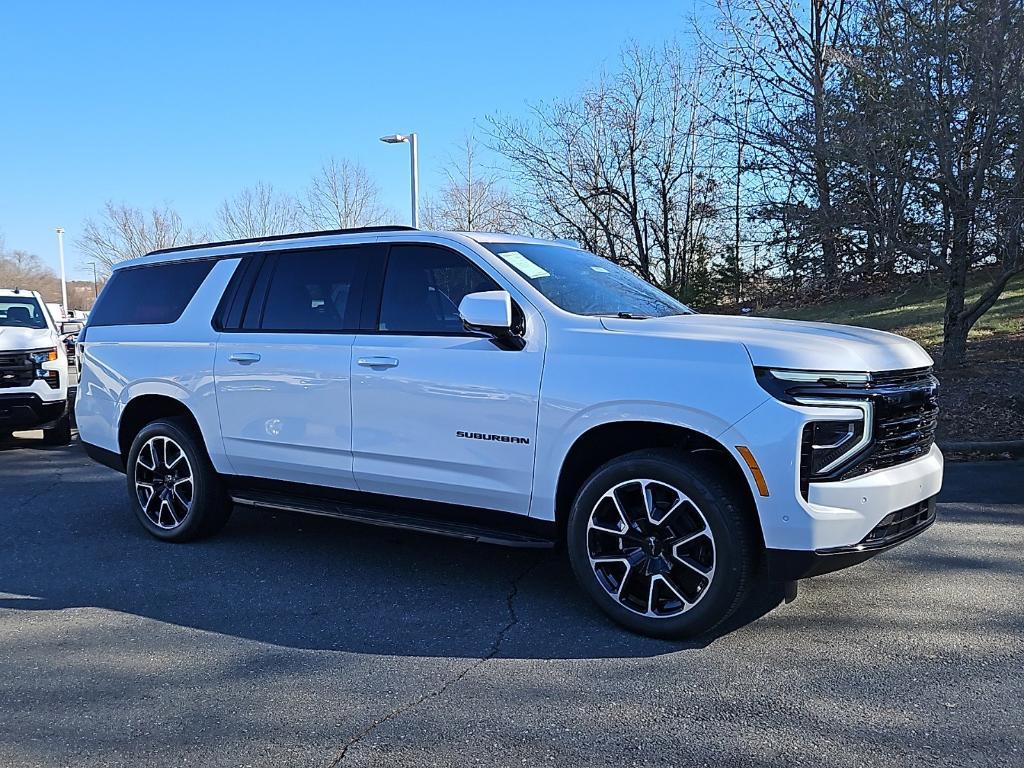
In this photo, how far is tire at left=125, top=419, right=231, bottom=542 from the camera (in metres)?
5.61

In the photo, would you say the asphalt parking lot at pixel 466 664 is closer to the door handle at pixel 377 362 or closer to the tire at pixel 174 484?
the tire at pixel 174 484

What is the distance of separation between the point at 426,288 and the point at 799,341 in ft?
6.67

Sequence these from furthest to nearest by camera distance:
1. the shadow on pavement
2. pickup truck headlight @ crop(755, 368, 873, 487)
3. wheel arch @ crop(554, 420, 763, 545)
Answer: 1. the shadow on pavement
2. wheel arch @ crop(554, 420, 763, 545)
3. pickup truck headlight @ crop(755, 368, 873, 487)

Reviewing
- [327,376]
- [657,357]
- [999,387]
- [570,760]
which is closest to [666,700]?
[570,760]

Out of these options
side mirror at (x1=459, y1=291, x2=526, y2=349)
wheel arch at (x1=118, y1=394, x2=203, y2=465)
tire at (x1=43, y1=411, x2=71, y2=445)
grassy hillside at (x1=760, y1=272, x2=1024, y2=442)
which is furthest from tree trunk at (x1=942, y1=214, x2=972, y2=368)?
tire at (x1=43, y1=411, x2=71, y2=445)

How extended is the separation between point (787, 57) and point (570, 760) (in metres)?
11.4

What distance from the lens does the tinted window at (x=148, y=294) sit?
5828 mm

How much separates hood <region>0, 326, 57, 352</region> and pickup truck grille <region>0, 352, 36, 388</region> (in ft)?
0.25

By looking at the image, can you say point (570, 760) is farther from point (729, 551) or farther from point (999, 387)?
point (999, 387)

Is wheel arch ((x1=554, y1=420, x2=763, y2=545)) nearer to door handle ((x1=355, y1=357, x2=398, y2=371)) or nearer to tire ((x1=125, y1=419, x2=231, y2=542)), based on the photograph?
door handle ((x1=355, y1=357, x2=398, y2=371))

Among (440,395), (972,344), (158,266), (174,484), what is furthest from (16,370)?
(972,344)

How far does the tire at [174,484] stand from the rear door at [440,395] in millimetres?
1365

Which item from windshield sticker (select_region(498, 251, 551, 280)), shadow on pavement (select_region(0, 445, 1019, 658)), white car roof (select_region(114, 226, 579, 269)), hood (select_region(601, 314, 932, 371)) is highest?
white car roof (select_region(114, 226, 579, 269))

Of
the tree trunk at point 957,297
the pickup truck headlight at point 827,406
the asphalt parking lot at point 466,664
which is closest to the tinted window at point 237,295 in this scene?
the asphalt parking lot at point 466,664
